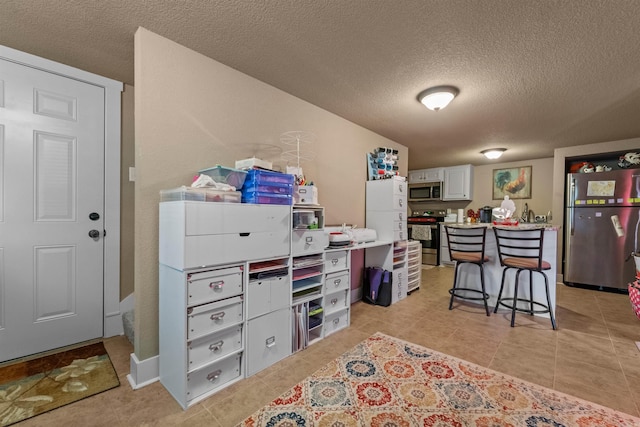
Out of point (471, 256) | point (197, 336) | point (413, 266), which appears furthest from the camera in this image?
point (413, 266)

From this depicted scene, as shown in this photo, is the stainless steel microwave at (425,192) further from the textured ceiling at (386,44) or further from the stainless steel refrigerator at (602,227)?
the textured ceiling at (386,44)

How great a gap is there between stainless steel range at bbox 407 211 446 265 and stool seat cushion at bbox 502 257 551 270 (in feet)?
9.61

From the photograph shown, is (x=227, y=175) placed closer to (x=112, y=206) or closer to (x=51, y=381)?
(x=112, y=206)

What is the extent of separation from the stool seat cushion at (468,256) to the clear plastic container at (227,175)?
8.28ft

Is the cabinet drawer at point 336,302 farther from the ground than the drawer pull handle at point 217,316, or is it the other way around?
the drawer pull handle at point 217,316

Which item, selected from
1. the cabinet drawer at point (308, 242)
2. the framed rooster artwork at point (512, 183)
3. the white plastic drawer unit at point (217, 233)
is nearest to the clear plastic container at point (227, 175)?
the white plastic drawer unit at point (217, 233)

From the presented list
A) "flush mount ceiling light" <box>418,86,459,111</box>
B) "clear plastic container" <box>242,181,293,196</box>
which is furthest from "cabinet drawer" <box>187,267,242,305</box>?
"flush mount ceiling light" <box>418,86,459,111</box>

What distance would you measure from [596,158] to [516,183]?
1267 millimetres

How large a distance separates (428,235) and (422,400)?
4588 mm

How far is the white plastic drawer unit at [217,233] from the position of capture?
1550 mm

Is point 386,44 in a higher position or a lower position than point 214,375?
higher

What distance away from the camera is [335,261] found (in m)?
2.50

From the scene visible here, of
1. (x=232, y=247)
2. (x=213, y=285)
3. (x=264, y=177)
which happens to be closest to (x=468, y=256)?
(x=264, y=177)

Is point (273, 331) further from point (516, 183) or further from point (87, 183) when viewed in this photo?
point (516, 183)
